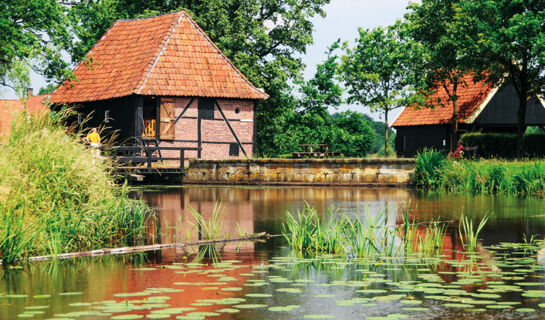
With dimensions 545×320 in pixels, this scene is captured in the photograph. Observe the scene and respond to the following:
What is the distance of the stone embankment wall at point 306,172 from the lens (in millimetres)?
29094

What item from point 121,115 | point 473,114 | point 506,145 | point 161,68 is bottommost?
point 506,145

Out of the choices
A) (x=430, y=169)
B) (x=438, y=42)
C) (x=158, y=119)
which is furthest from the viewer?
(x=438, y=42)

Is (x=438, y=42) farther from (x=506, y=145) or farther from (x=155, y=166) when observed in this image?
(x=155, y=166)

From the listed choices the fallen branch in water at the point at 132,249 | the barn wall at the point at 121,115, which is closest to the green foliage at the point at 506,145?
the barn wall at the point at 121,115

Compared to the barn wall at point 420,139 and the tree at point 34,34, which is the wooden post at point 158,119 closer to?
the tree at point 34,34

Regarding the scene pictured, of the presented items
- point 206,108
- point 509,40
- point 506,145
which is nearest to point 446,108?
point 506,145

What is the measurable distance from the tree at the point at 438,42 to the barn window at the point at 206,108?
14.1 m

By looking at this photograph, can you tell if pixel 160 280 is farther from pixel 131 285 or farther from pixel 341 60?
pixel 341 60

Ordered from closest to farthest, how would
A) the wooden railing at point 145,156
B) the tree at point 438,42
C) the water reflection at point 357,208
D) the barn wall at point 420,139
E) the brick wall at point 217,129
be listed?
the water reflection at point 357,208
the wooden railing at point 145,156
the brick wall at point 217,129
the tree at point 438,42
the barn wall at point 420,139

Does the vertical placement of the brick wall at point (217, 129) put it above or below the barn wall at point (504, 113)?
below

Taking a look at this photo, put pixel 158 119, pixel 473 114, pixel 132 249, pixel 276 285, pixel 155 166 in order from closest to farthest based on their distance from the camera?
pixel 276 285 < pixel 132 249 < pixel 155 166 < pixel 158 119 < pixel 473 114

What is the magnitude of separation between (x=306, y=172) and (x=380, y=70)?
21.5m

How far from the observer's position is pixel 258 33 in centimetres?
4484

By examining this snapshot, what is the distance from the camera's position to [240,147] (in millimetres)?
39188
